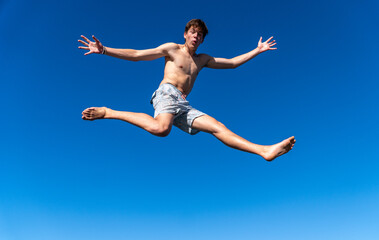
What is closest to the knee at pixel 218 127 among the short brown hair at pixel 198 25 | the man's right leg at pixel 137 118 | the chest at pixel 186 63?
the man's right leg at pixel 137 118

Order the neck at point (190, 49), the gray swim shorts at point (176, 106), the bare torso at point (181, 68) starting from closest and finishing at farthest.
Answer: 1. the gray swim shorts at point (176, 106)
2. the bare torso at point (181, 68)
3. the neck at point (190, 49)

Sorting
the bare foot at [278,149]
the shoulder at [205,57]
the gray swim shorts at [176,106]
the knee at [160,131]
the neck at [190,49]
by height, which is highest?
the shoulder at [205,57]

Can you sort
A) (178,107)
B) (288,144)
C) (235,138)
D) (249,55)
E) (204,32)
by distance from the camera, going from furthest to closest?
(249,55) → (204,32) → (178,107) → (235,138) → (288,144)

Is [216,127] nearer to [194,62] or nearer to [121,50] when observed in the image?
→ [194,62]

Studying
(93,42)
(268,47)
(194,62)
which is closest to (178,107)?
(194,62)

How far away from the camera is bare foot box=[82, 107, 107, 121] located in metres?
6.09

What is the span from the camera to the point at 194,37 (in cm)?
687

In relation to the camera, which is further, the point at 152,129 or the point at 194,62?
the point at 194,62

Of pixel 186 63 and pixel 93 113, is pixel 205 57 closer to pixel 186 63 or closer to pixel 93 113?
pixel 186 63

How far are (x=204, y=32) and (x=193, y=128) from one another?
2.00m

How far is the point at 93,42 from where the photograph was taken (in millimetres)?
6348

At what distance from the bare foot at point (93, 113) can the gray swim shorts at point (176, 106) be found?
0.99 metres

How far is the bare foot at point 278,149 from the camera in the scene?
5.80 metres

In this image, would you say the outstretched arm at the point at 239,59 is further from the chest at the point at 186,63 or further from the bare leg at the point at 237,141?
the bare leg at the point at 237,141
